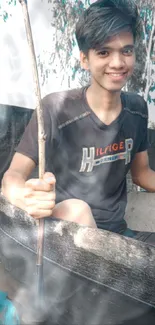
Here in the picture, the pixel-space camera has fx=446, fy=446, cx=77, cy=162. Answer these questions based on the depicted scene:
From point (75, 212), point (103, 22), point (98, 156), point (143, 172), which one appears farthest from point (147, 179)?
point (103, 22)

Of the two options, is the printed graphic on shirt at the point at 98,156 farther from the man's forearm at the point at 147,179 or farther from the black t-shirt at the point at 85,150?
the man's forearm at the point at 147,179

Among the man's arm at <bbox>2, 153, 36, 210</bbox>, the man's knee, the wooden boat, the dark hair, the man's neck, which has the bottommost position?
the wooden boat

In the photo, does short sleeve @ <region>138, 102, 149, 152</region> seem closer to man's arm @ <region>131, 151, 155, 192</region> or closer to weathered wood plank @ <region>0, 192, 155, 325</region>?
man's arm @ <region>131, 151, 155, 192</region>

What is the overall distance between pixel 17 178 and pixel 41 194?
10.6 inches

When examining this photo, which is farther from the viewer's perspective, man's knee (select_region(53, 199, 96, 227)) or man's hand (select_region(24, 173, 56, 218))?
man's knee (select_region(53, 199, 96, 227))

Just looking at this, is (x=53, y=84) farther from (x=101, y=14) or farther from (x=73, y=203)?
(x=73, y=203)

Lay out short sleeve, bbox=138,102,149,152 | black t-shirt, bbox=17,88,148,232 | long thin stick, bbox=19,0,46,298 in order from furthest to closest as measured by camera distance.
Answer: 1. short sleeve, bbox=138,102,149,152
2. black t-shirt, bbox=17,88,148,232
3. long thin stick, bbox=19,0,46,298

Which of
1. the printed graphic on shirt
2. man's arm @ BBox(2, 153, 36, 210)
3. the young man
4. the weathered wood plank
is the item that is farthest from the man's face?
the weathered wood plank

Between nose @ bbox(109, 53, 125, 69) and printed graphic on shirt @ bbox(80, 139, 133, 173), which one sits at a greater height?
nose @ bbox(109, 53, 125, 69)

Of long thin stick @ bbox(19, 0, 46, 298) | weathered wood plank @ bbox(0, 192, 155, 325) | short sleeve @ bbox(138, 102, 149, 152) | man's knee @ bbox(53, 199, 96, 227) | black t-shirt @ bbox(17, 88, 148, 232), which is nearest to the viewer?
long thin stick @ bbox(19, 0, 46, 298)

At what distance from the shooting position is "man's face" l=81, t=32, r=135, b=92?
1216 millimetres

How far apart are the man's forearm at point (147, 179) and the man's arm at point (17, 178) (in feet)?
1.48

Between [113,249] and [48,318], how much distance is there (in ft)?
0.96

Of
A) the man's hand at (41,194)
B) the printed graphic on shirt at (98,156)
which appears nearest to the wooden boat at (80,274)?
the man's hand at (41,194)
